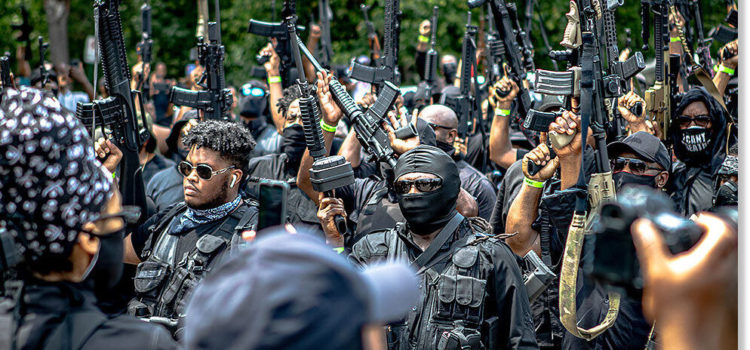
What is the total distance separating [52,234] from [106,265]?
0.17 metres

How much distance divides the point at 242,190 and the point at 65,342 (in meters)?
2.72

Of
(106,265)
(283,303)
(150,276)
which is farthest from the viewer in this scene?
(150,276)

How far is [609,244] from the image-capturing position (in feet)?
5.02

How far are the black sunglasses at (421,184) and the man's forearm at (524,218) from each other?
0.50 m

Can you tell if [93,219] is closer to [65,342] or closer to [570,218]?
[65,342]

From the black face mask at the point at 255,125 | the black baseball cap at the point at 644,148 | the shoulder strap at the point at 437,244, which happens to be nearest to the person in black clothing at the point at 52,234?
the shoulder strap at the point at 437,244

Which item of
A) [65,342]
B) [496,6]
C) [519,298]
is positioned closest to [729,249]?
[65,342]

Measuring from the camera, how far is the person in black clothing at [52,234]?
6.26ft

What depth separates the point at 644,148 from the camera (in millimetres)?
4391

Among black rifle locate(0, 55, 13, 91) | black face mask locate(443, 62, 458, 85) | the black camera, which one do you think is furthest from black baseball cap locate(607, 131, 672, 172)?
black face mask locate(443, 62, 458, 85)

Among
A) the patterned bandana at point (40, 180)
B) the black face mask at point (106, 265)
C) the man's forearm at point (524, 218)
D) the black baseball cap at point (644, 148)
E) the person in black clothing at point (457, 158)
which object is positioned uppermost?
the patterned bandana at point (40, 180)

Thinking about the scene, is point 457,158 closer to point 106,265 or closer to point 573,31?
point 573,31

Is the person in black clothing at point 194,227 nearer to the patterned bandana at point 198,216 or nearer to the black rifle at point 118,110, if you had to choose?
the patterned bandana at point 198,216

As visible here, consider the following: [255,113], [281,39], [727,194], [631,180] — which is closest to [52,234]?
[631,180]
